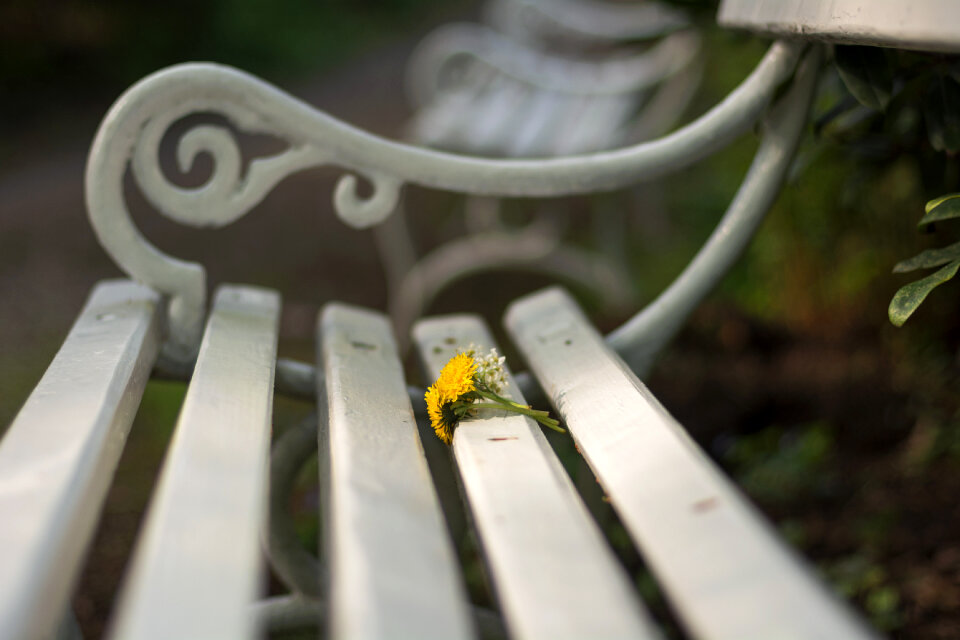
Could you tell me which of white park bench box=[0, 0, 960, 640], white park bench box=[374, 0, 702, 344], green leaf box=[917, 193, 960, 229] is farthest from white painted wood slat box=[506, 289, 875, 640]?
white park bench box=[374, 0, 702, 344]

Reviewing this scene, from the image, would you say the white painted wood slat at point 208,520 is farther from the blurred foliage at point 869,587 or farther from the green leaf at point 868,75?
the blurred foliage at point 869,587

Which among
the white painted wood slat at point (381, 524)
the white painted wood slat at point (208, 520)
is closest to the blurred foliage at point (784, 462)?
the white painted wood slat at point (381, 524)

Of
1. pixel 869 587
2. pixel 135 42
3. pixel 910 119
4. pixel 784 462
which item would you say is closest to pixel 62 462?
pixel 869 587

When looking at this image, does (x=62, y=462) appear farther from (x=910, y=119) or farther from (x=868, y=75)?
(x=910, y=119)

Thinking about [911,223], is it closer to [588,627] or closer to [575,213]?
[588,627]

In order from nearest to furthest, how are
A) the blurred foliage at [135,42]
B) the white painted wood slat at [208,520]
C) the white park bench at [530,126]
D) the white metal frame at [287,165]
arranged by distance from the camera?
the white painted wood slat at [208,520], the white metal frame at [287,165], the white park bench at [530,126], the blurred foliage at [135,42]

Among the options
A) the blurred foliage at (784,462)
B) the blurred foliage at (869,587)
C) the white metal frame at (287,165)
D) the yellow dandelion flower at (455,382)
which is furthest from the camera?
the blurred foliage at (784,462)

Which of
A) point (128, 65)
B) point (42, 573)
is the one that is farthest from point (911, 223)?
point (128, 65)
